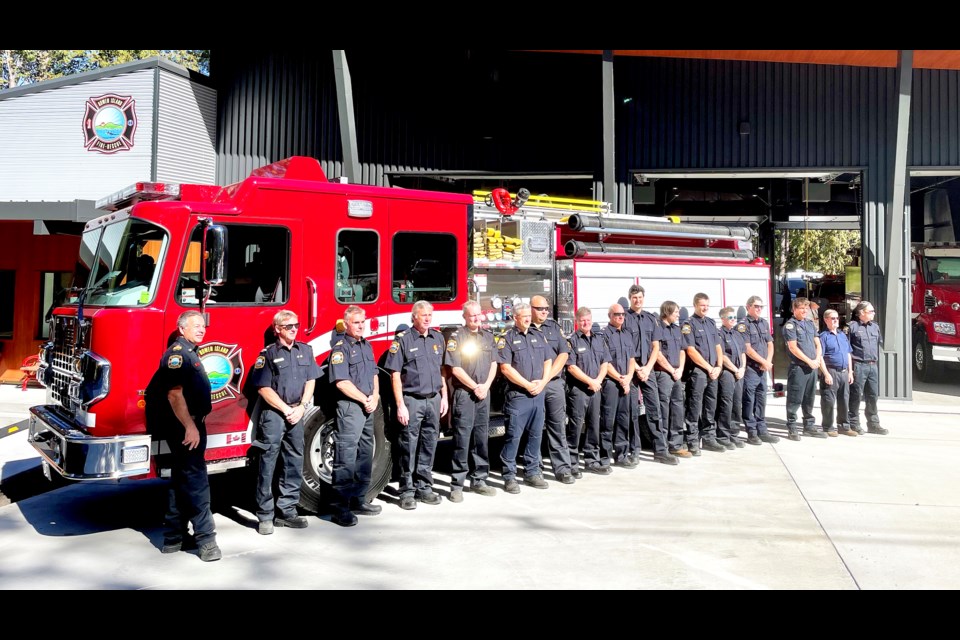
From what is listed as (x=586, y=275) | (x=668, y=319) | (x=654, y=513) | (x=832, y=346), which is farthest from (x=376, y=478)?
(x=832, y=346)

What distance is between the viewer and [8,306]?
12758 mm

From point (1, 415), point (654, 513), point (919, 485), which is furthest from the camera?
point (1, 415)

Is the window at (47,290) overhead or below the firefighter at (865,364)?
overhead

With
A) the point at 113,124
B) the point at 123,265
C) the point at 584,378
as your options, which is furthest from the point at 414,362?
Result: the point at 113,124

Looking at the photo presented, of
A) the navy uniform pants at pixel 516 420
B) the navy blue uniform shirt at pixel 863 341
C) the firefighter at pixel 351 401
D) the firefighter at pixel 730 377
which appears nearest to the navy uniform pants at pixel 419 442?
the firefighter at pixel 351 401

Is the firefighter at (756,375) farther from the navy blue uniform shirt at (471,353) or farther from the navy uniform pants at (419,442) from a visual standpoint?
the navy uniform pants at (419,442)

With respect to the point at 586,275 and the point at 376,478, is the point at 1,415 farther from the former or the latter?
the point at 586,275

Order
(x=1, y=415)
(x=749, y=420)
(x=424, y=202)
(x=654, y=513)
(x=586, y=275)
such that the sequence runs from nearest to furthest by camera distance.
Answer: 1. (x=654, y=513)
2. (x=424, y=202)
3. (x=586, y=275)
4. (x=749, y=420)
5. (x=1, y=415)

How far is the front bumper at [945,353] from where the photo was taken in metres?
13.9

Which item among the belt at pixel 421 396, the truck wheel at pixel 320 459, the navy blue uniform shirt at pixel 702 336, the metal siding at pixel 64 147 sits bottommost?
the truck wheel at pixel 320 459

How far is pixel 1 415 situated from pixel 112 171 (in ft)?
18.1

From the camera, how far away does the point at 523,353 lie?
646 cm

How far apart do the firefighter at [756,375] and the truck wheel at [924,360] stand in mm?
8149

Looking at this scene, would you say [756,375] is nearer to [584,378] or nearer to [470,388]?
[584,378]
